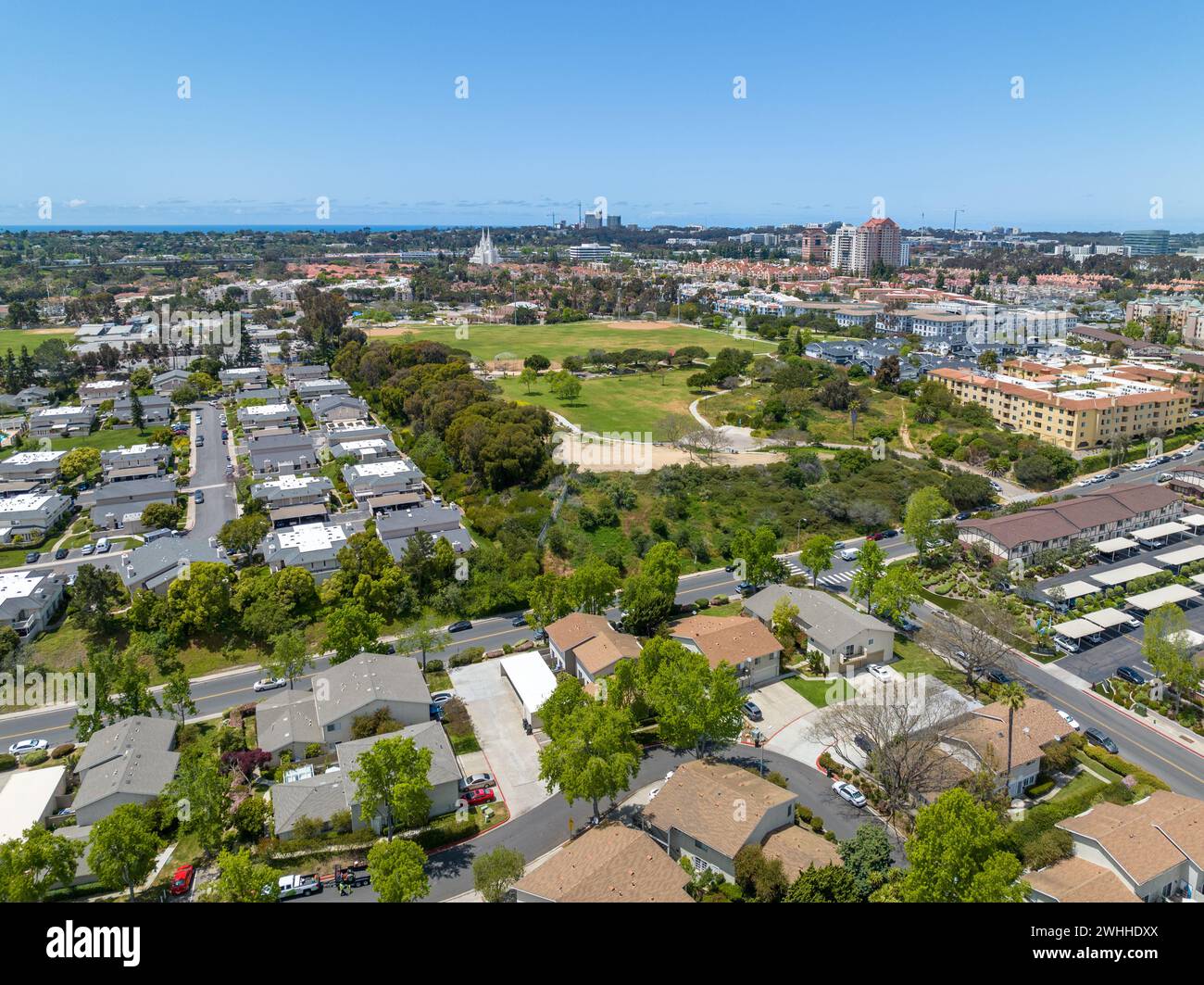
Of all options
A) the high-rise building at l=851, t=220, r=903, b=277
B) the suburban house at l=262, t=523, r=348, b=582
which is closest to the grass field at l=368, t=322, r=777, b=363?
the suburban house at l=262, t=523, r=348, b=582

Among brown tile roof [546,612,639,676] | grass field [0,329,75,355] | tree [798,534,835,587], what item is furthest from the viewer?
grass field [0,329,75,355]

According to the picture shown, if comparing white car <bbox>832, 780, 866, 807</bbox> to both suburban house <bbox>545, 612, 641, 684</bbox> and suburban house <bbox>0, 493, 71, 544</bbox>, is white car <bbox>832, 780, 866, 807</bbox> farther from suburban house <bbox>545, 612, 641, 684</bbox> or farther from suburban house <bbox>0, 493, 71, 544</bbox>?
suburban house <bbox>0, 493, 71, 544</bbox>

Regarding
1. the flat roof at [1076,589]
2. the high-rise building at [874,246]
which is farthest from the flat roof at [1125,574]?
the high-rise building at [874,246]

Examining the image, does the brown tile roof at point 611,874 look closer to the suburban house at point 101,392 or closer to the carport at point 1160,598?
the carport at point 1160,598

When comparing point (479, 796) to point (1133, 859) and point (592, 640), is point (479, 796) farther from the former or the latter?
point (1133, 859)

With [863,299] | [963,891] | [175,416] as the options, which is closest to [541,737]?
[963,891]

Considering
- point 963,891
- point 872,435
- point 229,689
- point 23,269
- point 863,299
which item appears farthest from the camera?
point 23,269

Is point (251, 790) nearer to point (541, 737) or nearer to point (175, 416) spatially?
point (541, 737)
